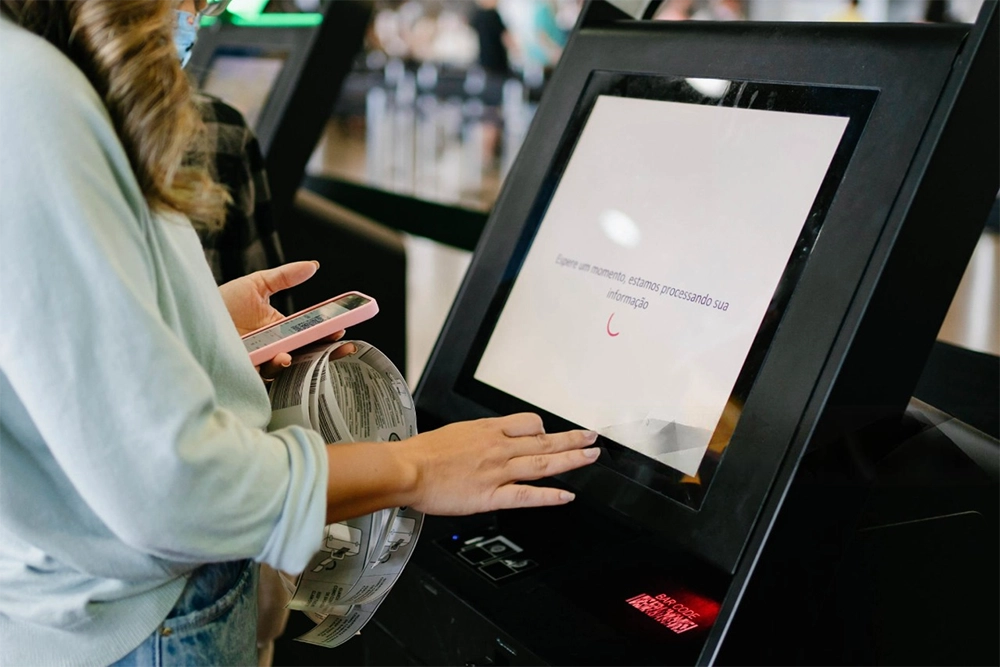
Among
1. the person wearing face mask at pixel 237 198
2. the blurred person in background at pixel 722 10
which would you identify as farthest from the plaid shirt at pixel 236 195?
the blurred person in background at pixel 722 10

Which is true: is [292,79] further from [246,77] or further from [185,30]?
[185,30]

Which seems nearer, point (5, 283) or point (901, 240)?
point (5, 283)

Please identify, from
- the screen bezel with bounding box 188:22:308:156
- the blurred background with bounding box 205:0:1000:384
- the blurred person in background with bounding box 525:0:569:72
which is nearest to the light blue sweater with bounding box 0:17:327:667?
the screen bezel with bounding box 188:22:308:156

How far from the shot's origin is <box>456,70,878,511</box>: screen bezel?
Result: 2.84 feet

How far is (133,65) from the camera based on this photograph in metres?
0.67

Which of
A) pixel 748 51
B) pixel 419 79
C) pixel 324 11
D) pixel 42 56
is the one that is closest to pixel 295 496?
pixel 42 56

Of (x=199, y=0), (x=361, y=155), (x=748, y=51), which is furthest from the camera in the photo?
(x=361, y=155)

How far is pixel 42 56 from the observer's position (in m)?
0.62

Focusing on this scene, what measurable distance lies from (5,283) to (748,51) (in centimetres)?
71

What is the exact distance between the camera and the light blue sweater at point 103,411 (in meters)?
0.61

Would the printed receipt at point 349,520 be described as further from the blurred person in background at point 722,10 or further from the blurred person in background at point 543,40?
the blurred person in background at point 722,10

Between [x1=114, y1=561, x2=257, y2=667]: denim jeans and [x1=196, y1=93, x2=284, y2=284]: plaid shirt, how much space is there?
87cm

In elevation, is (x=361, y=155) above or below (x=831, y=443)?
above

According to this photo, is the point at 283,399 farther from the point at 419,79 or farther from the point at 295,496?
the point at 419,79
